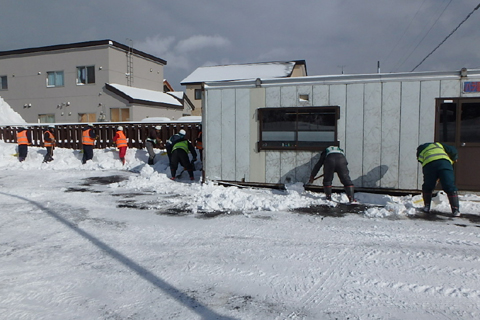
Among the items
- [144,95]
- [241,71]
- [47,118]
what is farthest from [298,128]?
[241,71]

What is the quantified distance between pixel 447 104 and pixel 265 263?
615 centimetres

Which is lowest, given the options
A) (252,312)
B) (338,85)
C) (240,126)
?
(252,312)

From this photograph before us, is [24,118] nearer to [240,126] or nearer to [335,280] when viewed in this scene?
[240,126]

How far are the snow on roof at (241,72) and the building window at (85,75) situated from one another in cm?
1145

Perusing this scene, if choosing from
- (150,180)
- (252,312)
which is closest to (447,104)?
(252,312)

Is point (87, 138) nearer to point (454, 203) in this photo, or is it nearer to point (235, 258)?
Answer: point (235, 258)

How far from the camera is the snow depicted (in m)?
3.28

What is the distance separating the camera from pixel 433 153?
21.4 feet

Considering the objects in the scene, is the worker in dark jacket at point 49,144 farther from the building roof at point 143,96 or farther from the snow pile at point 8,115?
the snow pile at point 8,115

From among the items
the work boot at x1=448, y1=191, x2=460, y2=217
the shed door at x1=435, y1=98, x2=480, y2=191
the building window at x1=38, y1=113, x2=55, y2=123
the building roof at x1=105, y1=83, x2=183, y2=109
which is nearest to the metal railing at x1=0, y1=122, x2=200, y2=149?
the building roof at x1=105, y1=83, x2=183, y2=109

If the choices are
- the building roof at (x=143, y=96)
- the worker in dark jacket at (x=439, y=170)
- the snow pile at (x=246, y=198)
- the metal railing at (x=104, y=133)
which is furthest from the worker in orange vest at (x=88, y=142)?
the worker in dark jacket at (x=439, y=170)

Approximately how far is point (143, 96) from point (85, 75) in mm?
4183

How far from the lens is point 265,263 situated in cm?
429

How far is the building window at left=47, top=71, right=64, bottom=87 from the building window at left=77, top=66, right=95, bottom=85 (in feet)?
5.05
